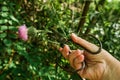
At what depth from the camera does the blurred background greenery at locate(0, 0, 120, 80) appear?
180 cm

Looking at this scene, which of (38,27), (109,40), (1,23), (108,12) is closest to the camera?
(1,23)

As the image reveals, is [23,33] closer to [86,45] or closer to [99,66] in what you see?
[86,45]

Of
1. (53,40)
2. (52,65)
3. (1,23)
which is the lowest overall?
(52,65)

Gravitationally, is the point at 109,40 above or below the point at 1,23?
below

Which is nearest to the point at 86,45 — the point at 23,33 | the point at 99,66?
the point at 99,66

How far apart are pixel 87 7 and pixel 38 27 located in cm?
74

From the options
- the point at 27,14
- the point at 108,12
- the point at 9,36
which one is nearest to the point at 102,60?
the point at 9,36

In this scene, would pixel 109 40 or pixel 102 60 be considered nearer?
pixel 102 60

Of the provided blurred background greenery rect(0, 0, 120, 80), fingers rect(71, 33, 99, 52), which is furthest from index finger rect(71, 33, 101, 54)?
blurred background greenery rect(0, 0, 120, 80)

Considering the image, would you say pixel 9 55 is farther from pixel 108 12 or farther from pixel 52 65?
pixel 108 12

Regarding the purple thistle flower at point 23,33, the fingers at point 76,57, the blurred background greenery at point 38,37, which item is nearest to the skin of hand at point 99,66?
the fingers at point 76,57

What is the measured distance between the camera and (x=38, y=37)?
6.39ft

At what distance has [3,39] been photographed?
5.85ft

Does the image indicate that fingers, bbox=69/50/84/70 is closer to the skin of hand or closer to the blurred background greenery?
the skin of hand
